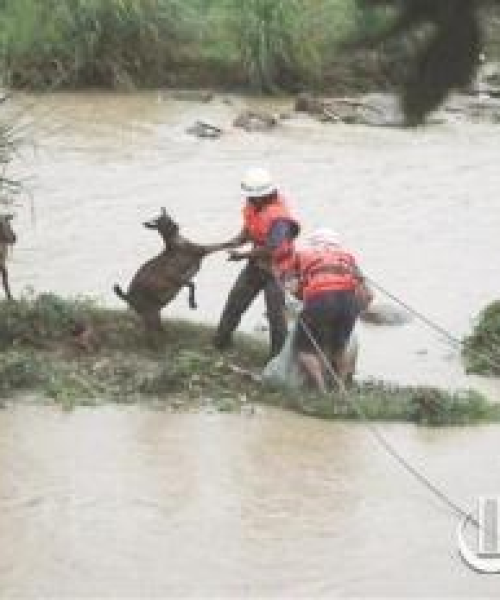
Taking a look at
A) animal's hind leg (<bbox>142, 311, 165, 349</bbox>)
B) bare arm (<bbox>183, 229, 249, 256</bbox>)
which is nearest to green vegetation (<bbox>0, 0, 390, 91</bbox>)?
animal's hind leg (<bbox>142, 311, 165, 349</bbox>)

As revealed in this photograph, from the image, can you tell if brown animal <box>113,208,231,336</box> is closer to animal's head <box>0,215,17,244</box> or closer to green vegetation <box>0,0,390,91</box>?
animal's head <box>0,215,17,244</box>

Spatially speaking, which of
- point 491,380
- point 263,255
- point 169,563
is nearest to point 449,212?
point 491,380

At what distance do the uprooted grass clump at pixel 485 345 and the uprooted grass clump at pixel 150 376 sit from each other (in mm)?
1229

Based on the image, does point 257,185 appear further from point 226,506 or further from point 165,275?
point 226,506

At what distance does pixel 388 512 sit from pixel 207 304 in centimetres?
608

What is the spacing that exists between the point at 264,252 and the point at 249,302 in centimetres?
67

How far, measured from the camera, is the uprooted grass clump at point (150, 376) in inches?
454

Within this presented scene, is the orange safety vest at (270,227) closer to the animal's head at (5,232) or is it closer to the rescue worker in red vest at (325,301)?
the rescue worker in red vest at (325,301)

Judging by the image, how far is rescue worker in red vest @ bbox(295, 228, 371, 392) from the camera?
11375mm

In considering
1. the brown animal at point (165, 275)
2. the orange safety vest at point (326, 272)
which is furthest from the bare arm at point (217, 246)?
the orange safety vest at point (326, 272)

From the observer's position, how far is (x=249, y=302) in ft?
41.1

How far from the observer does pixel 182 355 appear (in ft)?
39.3

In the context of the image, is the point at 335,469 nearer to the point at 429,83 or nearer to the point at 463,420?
the point at 463,420

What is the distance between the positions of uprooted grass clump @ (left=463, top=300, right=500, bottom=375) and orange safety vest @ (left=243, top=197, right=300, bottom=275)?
2.48 metres
